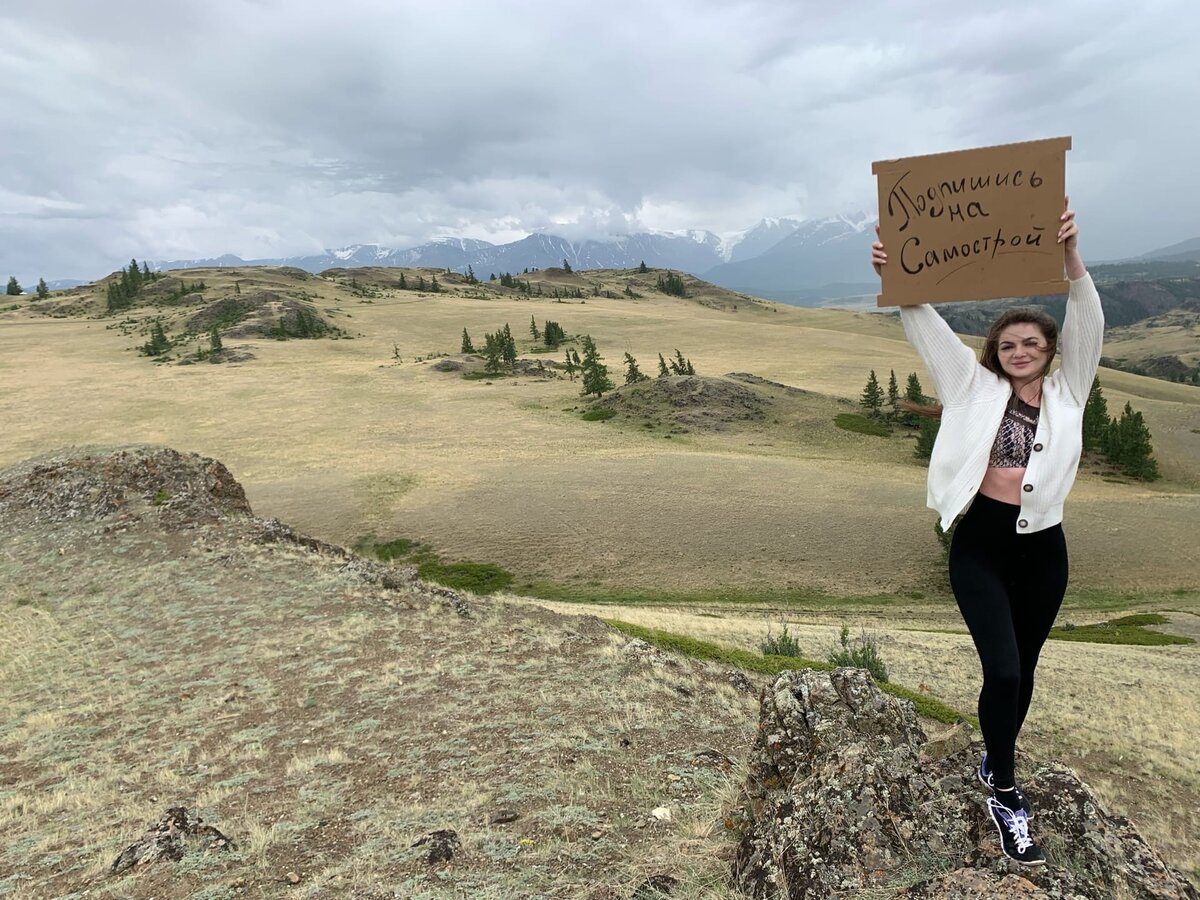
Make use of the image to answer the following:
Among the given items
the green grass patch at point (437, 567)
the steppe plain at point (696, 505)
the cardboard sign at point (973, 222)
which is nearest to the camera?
the cardboard sign at point (973, 222)

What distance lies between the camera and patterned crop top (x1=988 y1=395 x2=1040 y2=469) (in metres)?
4.00

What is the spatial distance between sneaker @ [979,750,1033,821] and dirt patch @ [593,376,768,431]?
170ft


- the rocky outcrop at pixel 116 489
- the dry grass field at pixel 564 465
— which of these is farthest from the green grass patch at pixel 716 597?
the rocky outcrop at pixel 116 489

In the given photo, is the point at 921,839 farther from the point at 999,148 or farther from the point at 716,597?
the point at 716,597

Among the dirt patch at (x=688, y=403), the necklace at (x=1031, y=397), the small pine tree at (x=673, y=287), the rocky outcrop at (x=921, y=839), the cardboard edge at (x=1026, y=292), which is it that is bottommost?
the dirt patch at (x=688, y=403)

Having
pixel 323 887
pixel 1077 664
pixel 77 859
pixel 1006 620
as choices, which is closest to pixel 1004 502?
pixel 1006 620

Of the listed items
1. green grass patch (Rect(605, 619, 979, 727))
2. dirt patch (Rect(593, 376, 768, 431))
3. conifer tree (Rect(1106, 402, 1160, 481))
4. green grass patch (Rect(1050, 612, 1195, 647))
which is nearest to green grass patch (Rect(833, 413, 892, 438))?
dirt patch (Rect(593, 376, 768, 431))

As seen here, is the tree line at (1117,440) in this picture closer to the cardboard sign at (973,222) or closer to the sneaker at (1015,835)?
the cardboard sign at (973,222)

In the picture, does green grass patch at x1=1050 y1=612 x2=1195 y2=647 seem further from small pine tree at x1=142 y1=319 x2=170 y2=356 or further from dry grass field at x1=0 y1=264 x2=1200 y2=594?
small pine tree at x1=142 y1=319 x2=170 y2=356

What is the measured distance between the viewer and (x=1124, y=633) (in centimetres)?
2470

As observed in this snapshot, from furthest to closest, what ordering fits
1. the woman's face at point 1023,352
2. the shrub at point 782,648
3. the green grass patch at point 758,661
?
the shrub at point 782,648 → the green grass patch at point 758,661 → the woman's face at point 1023,352

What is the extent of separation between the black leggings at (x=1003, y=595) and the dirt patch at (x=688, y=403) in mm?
51891

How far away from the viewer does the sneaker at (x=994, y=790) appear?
408cm

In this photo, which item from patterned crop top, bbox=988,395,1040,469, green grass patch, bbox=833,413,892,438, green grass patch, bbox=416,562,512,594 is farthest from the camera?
green grass patch, bbox=833,413,892,438
